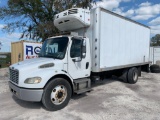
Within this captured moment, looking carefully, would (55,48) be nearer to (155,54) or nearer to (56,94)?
(56,94)

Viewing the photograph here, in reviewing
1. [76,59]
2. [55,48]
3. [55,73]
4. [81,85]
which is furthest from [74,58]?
[81,85]

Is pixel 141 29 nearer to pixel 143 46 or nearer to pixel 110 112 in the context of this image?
pixel 143 46

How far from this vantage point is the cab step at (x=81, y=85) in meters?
5.43

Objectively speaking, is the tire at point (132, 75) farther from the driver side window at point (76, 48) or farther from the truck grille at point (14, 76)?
the truck grille at point (14, 76)

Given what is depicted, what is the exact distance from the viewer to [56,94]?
4766 mm

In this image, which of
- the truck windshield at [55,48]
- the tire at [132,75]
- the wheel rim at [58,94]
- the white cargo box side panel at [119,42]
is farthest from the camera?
the tire at [132,75]

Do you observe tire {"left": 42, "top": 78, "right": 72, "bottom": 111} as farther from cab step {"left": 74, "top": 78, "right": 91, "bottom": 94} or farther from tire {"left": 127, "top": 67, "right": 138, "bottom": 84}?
tire {"left": 127, "top": 67, "right": 138, "bottom": 84}

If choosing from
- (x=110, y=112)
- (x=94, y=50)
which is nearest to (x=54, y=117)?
(x=110, y=112)

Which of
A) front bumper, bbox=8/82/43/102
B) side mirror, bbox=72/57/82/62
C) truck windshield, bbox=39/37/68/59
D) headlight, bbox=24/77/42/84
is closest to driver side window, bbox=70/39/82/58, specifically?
side mirror, bbox=72/57/82/62

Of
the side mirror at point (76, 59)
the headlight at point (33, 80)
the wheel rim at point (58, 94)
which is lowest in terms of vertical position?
the wheel rim at point (58, 94)

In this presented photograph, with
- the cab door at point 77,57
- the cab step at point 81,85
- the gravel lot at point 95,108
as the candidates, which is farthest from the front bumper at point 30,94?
the cab step at point 81,85

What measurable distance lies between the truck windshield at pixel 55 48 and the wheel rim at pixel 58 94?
1.04 m

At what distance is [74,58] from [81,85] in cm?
109

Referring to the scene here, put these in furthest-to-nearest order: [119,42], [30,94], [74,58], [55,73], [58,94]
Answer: [119,42] < [74,58] < [58,94] < [55,73] < [30,94]
